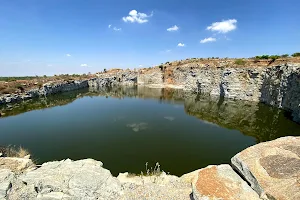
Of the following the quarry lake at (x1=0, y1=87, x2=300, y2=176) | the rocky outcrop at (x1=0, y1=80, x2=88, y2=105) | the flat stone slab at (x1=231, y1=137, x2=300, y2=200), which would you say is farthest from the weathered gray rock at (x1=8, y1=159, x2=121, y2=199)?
the rocky outcrop at (x1=0, y1=80, x2=88, y2=105)

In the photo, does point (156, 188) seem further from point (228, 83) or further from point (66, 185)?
point (228, 83)

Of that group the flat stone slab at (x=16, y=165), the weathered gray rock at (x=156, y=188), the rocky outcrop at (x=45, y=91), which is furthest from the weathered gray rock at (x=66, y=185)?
the rocky outcrop at (x=45, y=91)

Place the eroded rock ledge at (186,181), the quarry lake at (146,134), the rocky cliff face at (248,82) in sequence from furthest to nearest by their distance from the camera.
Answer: the rocky cliff face at (248,82) < the quarry lake at (146,134) < the eroded rock ledge at (186,181)

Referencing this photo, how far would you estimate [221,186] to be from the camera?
9.67 m

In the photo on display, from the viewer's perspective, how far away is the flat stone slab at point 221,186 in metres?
8.98

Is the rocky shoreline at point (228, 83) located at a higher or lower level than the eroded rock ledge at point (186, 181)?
higher

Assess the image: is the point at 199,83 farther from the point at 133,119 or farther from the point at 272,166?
the point at 272,166

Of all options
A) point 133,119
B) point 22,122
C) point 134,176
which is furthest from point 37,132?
point 134,176

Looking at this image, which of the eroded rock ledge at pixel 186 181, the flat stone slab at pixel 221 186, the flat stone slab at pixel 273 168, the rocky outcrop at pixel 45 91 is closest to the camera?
the flat stone slab at pixel 273 168

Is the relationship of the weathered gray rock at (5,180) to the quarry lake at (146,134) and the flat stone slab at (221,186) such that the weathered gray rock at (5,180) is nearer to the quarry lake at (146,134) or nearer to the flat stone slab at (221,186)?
the quarry lake at (146,134)

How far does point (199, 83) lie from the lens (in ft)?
218

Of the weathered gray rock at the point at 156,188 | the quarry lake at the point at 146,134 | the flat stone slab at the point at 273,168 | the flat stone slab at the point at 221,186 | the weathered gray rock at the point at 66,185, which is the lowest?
the quarry lake at the point at 146,134

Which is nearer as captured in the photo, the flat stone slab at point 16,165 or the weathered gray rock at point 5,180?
the weathered gray rock at point 5,180

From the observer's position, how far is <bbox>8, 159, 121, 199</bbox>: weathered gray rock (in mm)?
10992
